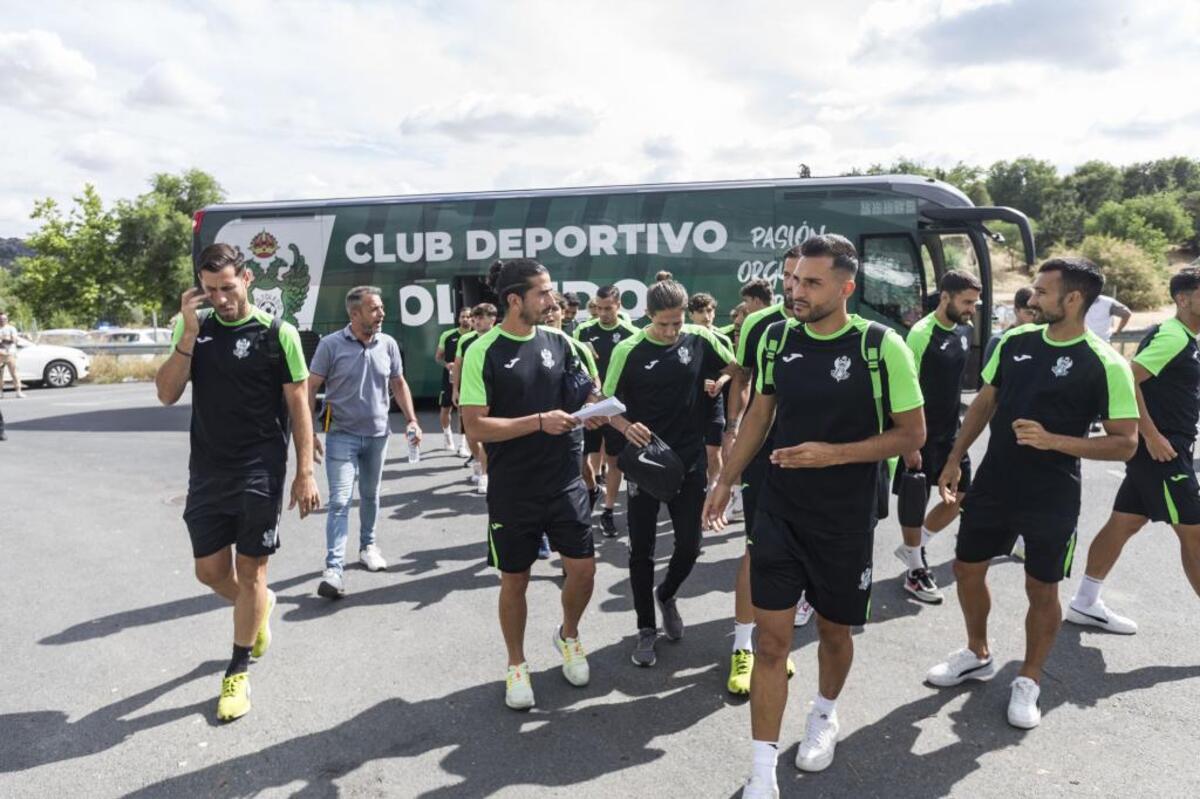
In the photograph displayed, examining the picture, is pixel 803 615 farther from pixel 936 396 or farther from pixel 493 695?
pixel 493 695

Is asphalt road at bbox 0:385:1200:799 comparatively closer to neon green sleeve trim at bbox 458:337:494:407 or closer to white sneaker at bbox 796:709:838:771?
white sneaker at bbox 796:709:838:771

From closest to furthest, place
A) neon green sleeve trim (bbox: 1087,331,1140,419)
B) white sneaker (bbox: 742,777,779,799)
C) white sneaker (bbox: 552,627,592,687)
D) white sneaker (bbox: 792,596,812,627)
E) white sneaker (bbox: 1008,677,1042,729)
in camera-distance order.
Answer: white sneaker (bbox: 742,777,779,799), neon green sleeve trim (bbox: 1087,331,1140,419), white sneaker (bbox: 1008,677,1042,729), white sneaker (bbox: 552,627,592,687), white sneaker (bbox: 792,596,812,627)

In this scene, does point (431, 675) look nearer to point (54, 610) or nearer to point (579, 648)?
point (579, 648)

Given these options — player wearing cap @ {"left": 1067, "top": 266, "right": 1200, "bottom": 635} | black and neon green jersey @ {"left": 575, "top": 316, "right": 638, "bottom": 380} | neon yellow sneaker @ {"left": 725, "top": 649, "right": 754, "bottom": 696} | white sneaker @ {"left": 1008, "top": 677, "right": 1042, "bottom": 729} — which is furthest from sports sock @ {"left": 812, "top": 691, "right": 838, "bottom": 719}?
black and neon green jersey @ {"left": 575, "top": 316, "right": 638, "bottom": 380}

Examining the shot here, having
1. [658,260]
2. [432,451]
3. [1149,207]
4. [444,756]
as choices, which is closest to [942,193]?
[658,260]

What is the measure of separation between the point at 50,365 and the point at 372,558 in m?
19.4

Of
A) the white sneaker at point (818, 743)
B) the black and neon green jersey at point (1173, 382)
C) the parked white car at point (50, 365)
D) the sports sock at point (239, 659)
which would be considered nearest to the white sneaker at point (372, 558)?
the sports sock at point (239, 659)

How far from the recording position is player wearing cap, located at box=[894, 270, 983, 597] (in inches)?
187

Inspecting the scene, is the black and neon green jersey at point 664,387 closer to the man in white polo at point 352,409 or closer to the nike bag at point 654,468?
the nike bag at point 654,468

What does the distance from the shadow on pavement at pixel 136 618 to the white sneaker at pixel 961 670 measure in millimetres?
4106

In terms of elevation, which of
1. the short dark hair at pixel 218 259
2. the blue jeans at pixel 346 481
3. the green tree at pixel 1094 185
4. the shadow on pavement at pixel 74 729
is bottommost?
the shadow on pavement at pixel 74 729

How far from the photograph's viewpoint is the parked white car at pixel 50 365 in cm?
2016

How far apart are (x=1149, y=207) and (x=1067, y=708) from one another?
7376cm

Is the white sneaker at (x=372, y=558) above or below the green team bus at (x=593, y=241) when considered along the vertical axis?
below
